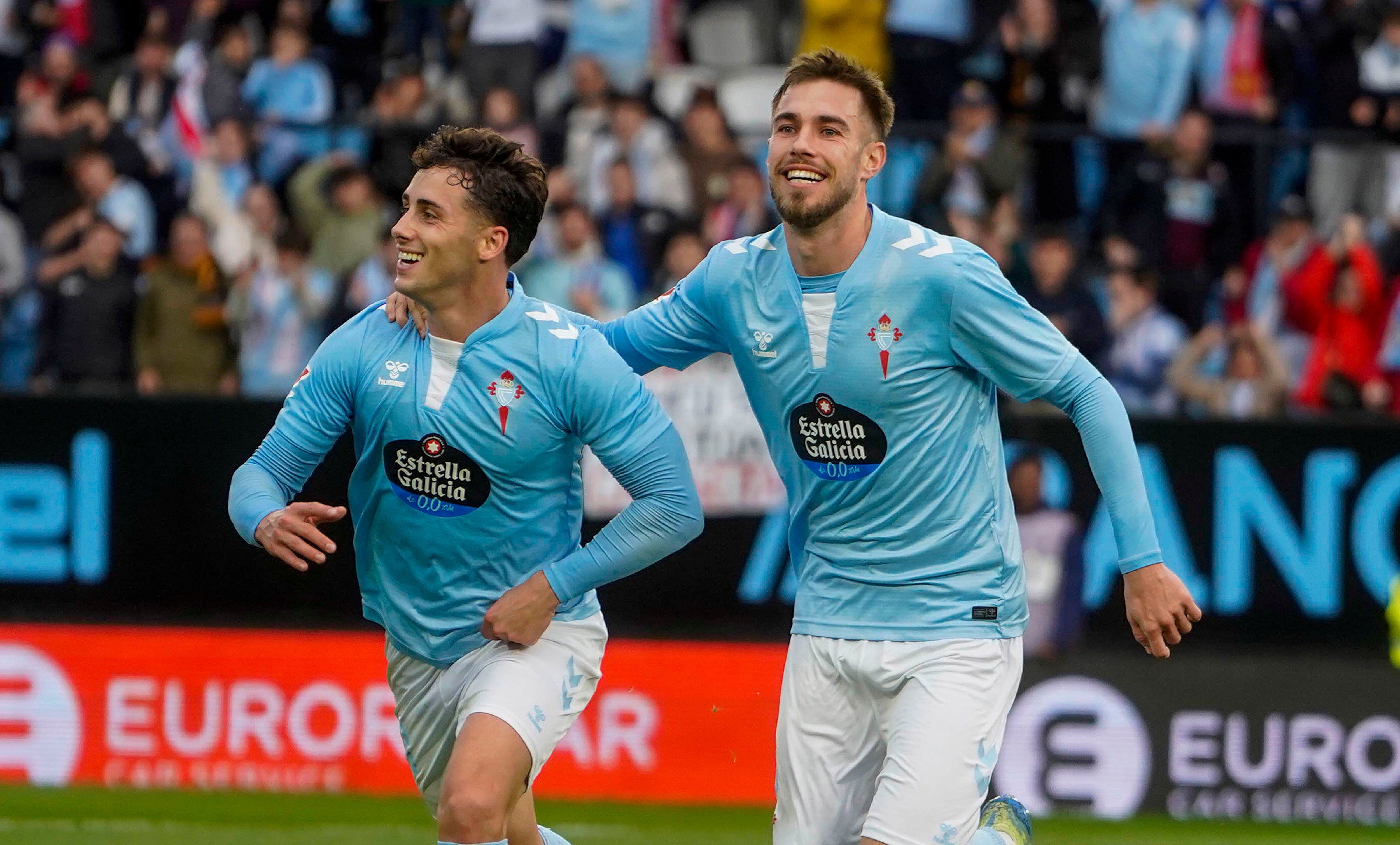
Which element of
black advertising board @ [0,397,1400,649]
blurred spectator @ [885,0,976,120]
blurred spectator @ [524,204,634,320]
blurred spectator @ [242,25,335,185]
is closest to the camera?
black advertising board @ [0,397,1400,649]

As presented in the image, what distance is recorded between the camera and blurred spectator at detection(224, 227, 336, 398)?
12422 millimetres

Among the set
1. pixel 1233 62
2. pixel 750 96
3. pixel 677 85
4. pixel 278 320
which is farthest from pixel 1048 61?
pixel 278 320

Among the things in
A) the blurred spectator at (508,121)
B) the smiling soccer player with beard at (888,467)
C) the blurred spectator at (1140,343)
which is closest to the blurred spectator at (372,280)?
the blurred spectator at (508,121)

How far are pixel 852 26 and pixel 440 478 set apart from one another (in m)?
9.15

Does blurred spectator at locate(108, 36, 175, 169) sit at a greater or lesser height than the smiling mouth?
greater

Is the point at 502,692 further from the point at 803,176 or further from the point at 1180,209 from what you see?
the point at 1180,209

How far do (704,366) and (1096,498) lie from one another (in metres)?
2.25

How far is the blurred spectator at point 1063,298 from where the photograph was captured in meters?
12.4

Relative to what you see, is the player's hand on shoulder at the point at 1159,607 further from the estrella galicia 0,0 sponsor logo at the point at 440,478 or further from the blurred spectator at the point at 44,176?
the blurred spectator at the point at 44,176

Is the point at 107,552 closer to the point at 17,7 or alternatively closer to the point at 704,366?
the point at 704,366

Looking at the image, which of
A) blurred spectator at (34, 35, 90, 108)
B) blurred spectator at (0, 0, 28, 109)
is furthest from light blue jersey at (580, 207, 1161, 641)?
blurred spectator at (0, 0, 28, 109)

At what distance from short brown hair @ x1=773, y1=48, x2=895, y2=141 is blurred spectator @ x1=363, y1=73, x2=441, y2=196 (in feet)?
27.4

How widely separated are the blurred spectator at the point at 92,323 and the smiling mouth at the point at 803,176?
25.2 ft

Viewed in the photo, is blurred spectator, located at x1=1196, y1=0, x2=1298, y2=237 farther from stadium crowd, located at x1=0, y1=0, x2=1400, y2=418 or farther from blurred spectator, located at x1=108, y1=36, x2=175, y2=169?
blurred spectator, located at x1=108, y1=36, x2=175, y2=169
